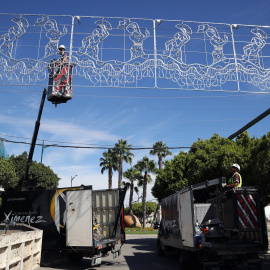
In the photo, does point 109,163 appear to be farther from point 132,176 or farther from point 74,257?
point 74,257

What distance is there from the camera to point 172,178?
21.7 metres

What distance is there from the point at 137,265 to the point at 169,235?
1.63m

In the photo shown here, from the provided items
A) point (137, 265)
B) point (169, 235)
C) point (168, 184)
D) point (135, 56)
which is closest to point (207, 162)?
point (168, 184)

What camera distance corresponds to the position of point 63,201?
10.5 metres

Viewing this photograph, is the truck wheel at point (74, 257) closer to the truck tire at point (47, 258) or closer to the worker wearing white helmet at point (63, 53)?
the truck tire at point (47, 258)

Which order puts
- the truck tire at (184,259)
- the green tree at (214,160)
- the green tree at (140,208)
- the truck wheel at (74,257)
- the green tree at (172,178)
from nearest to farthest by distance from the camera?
the truck tire at (184,259), the truck wheel at (74,257), the green tree at (214,160), the green tree at (172,178), the green tree at (140,208)

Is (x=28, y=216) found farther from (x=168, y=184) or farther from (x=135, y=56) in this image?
(x=168, y=184)

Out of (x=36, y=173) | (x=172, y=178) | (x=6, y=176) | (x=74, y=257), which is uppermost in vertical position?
(x=36, y=173)

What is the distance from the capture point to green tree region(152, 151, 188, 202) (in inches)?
845

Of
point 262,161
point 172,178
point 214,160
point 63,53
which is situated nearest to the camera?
point 63,53

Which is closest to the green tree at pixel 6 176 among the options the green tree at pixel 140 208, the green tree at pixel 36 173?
the green tree at pixel 36 173

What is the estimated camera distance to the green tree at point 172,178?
21.5 metres

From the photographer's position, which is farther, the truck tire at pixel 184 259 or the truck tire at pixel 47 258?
the truck tire at pixel 47 258

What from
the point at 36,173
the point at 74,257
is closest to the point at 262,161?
the point at 74,257
